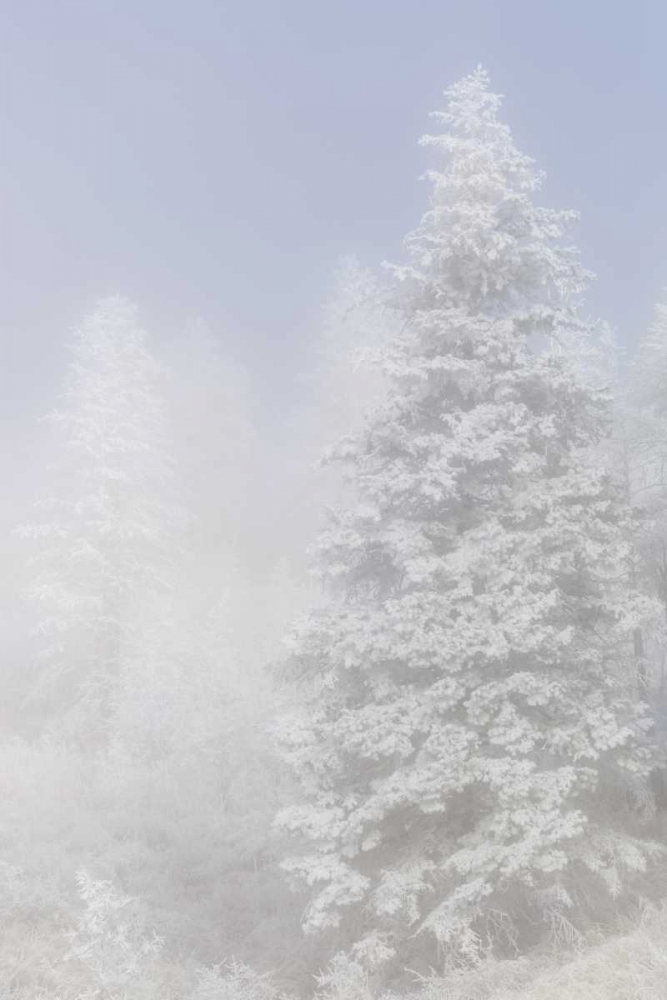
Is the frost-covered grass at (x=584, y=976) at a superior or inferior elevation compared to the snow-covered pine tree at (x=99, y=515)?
inferior

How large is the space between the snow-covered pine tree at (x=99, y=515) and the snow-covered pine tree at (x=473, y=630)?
15.4 m

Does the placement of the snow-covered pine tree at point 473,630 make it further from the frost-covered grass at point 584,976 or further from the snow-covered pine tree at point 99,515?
the snow-covered pine tree at point 99,515

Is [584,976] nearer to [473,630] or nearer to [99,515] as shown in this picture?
[473,630]

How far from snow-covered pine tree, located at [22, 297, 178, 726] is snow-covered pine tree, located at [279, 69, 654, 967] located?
1537cm

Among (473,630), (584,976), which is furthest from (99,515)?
(584,976)

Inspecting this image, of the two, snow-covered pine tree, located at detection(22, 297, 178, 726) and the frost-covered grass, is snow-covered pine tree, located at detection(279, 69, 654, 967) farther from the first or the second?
snow-covered pine tree, located at detection(22, 297, 178, 726)

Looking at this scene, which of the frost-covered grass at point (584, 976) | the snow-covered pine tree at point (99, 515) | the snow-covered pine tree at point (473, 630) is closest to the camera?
the frost-covered grass at point (584, 976)

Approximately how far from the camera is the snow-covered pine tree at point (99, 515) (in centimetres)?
2784

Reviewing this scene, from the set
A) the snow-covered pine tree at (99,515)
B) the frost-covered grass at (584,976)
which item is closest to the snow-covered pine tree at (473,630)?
the frost-covered grass at (584,976)

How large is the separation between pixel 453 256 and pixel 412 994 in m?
11.0

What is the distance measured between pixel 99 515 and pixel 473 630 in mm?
19230

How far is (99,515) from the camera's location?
94.1 feet

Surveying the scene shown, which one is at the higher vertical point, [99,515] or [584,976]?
[99,515]

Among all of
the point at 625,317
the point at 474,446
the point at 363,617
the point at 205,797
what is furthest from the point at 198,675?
the point at 625,317
